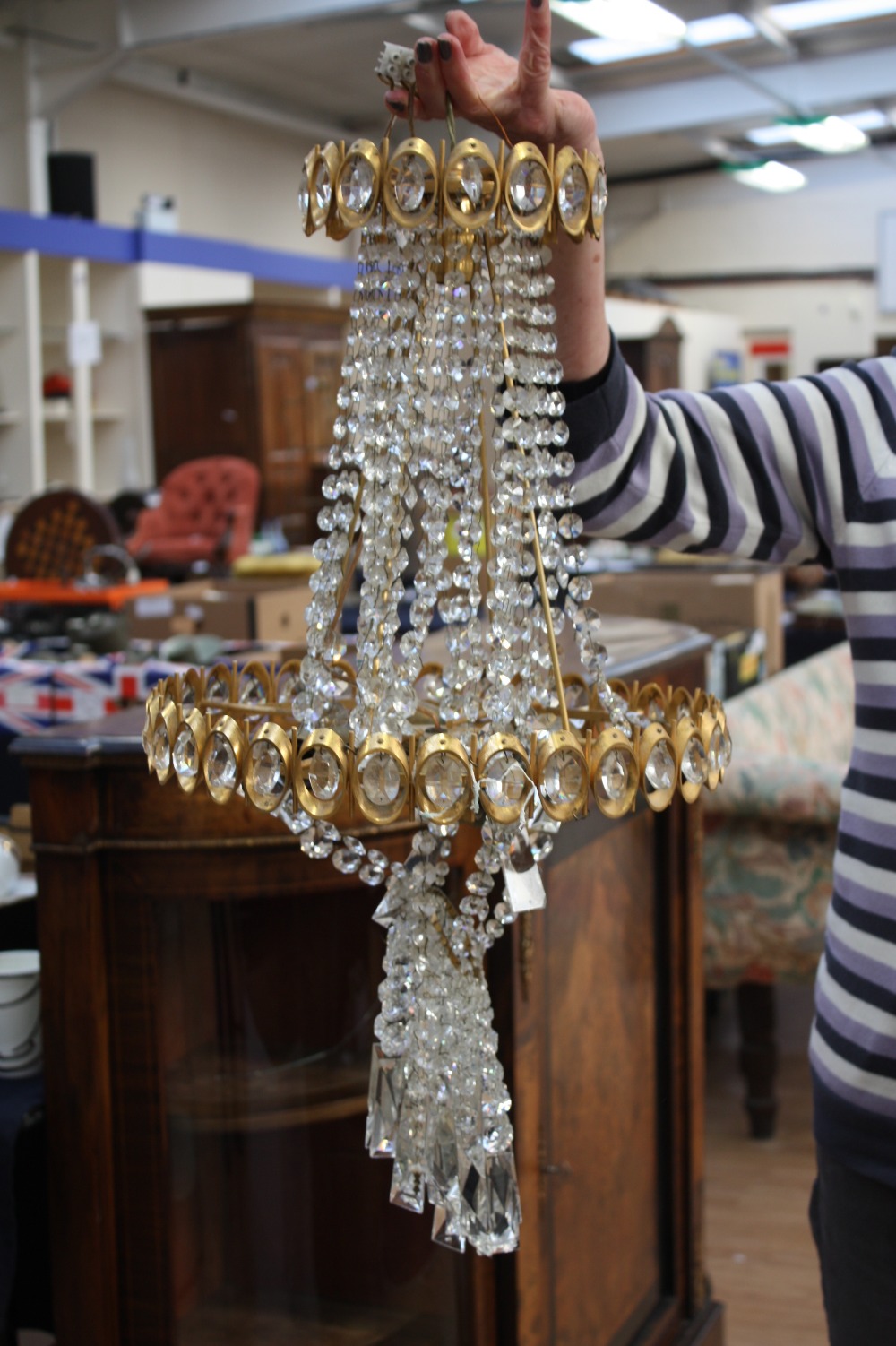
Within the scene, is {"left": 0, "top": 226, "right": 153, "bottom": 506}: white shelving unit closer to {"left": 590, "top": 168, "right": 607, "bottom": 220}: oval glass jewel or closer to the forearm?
the forearm

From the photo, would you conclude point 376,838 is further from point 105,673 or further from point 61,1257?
point 105,673

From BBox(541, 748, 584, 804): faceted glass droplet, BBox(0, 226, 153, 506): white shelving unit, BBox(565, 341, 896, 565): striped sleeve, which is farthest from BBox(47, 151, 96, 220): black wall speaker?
BBox(541, 748, 584, 804): faceted glass droplet

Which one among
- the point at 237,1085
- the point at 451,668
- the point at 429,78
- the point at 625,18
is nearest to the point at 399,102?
the point at 429,78

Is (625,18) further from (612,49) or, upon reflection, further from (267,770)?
(267,770)

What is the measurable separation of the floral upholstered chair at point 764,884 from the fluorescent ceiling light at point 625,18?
5553mm

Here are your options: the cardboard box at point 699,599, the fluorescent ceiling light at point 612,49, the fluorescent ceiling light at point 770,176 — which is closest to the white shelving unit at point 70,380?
the fluorescent ceiling light at point 612,49

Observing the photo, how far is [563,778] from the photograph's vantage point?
2.02 feet

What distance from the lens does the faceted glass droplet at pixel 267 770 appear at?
635 millimetres

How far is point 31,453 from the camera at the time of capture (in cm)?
862

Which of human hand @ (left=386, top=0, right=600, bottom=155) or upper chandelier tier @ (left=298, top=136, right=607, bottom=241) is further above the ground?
human hand @ (left=386, top=0, right=600, bottom=155)

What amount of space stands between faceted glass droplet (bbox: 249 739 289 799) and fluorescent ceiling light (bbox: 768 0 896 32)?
867cm

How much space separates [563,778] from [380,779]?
79mm

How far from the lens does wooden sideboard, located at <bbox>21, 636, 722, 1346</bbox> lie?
4.17 ft

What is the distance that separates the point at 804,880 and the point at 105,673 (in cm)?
143
